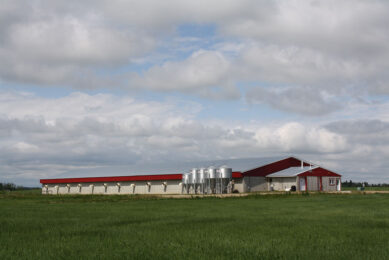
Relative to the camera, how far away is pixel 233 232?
54.7 ft

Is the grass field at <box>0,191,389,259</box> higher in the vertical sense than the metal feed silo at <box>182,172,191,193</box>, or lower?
lower

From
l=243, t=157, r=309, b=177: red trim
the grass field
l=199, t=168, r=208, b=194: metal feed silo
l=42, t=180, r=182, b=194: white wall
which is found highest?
l=243, t=157, r=309, b=177: red trim

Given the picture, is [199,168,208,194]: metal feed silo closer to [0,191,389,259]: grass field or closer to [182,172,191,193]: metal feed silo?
[182,172,191,193]: metal feed silo

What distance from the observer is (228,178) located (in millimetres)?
67812

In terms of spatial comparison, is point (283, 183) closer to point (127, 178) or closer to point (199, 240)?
point (127, 178)

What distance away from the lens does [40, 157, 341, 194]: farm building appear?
68000 millimetres

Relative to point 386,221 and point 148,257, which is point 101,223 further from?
point 386,221

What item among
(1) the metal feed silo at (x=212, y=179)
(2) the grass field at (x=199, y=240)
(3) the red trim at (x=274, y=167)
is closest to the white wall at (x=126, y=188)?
(1) the metal feed silo at (x=212, y=179)

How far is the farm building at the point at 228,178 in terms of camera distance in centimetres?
6800

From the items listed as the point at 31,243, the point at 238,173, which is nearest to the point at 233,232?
the point at 31,243

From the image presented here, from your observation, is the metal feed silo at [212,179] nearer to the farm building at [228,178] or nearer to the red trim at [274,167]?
the farm building at [228,178]

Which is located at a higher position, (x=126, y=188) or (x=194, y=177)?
(x=194, y=177)

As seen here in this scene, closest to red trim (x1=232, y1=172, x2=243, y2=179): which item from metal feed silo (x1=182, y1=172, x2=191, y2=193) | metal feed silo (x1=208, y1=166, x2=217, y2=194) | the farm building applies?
the farm building

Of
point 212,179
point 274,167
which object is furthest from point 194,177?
point 274,167
